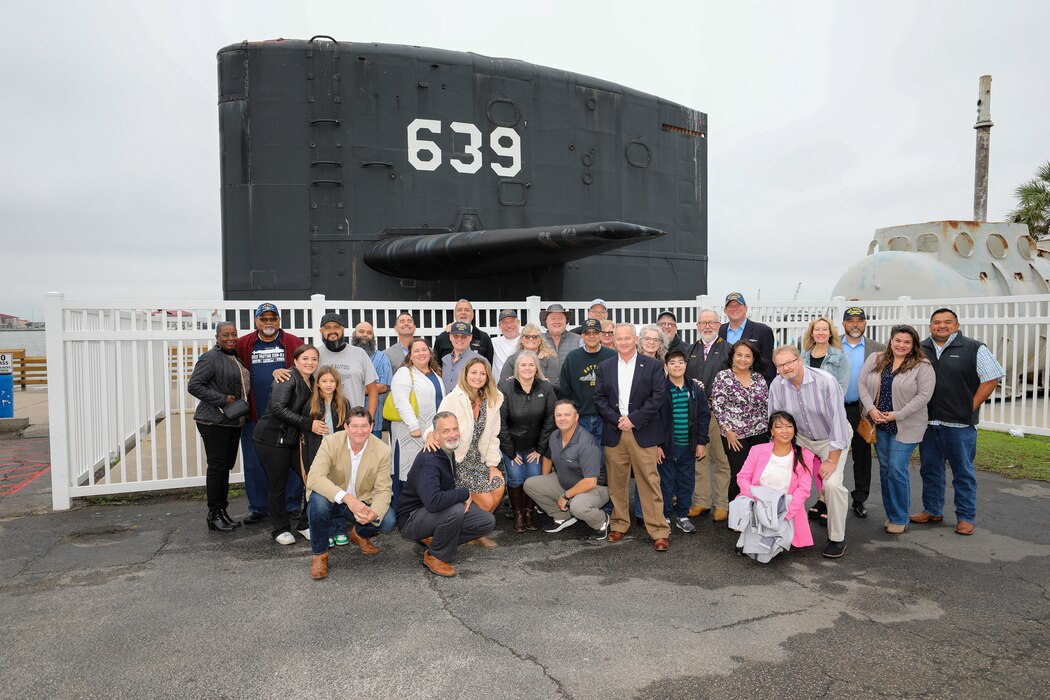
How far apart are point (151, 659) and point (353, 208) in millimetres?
5570

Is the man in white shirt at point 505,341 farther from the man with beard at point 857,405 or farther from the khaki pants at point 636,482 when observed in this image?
the man with beard at point 857,405

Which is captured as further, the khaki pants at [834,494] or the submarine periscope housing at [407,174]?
the submarine periscope housing at [407,174]

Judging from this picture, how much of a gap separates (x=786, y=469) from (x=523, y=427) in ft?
6.37

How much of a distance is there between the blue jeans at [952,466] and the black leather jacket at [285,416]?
4.74m

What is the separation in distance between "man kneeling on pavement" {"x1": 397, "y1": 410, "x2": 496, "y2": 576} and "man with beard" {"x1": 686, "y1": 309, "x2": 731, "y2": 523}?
6.69ft

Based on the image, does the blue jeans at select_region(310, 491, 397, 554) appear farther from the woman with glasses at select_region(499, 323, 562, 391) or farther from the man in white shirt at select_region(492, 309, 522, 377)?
the man in white shirt at select_region(492, 309, 522, 377)

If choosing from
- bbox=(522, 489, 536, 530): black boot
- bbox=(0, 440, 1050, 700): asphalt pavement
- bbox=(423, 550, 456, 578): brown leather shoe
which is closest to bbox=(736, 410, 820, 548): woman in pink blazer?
bbox=(0, 440, 1050, 700): asphalt pavement

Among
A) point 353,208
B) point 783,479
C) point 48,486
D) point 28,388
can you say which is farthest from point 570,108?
point 28,388

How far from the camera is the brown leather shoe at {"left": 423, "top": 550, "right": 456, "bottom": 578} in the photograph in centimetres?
422

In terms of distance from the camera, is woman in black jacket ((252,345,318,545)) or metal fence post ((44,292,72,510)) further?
metal fence post ((44,292,72,510))

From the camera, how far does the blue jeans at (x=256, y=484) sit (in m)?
5.46

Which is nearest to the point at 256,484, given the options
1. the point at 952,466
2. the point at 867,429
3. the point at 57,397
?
the point at 57,397

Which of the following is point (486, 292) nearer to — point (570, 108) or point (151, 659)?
point (570, 108)

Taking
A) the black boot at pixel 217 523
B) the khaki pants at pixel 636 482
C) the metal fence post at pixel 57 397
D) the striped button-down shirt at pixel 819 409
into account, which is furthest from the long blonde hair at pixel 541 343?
the metal fence post at pixel 57 397
